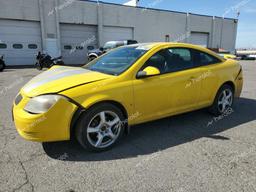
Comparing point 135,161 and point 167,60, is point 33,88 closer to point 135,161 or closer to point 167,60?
point 135,161

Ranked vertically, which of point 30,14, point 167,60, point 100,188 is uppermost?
point 30,14

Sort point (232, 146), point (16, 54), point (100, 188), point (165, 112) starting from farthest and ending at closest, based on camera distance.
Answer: point (16, 54)
point (165, 112)
point (232, 146)
point (100, 188)

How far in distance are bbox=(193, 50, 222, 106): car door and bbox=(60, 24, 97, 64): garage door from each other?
18.6 meters

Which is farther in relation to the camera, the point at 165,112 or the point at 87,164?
the point at 165,112

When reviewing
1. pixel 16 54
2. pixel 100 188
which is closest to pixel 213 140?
pixel 100 188

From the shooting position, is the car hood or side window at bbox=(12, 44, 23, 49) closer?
the car hood

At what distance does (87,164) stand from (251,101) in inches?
196

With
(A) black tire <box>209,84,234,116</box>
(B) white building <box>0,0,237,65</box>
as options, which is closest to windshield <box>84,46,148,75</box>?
(A) black tire <box>209,84,234,116</box>

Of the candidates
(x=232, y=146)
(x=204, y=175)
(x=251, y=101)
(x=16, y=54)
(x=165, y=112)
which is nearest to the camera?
(x=204, y=175)

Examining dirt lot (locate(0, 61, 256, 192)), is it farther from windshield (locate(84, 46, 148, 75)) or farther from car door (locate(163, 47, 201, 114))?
windshield (locate(84, 46, 148, 75))

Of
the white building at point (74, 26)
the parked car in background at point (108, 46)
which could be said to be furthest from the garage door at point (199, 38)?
the parked car in background at point (108, 46)

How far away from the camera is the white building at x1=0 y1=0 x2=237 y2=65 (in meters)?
18.4

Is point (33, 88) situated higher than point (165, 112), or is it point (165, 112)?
point (33, 88)

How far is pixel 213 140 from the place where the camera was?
11.6 ft
